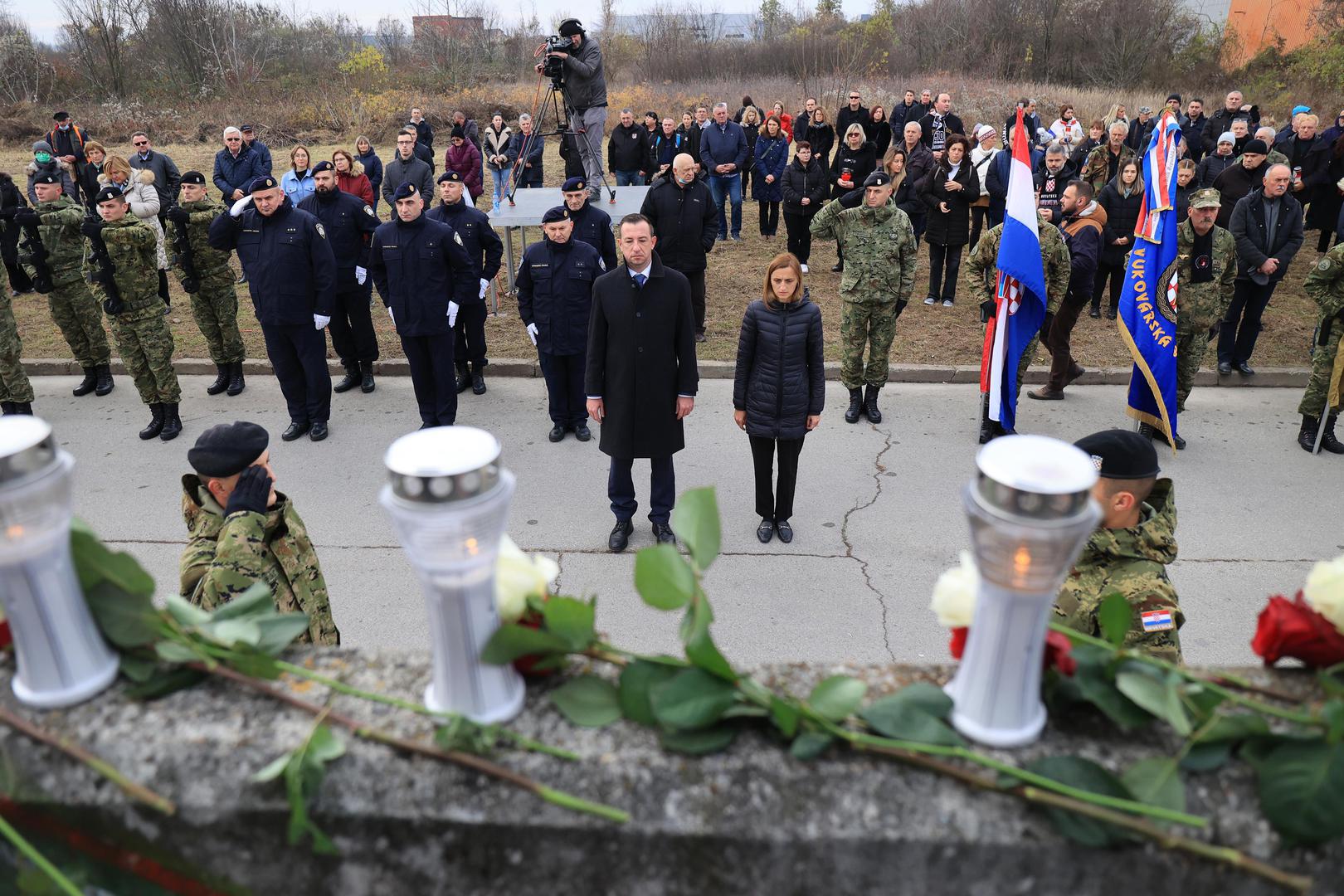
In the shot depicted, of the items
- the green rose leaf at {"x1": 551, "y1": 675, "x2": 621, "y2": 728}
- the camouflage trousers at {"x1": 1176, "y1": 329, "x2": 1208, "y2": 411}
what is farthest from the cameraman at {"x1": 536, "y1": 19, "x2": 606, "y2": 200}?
the green rose leaf at {"x1": 551, "y1": 675, "x2": 621, "y2": 728}

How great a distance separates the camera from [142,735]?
52.4 inches

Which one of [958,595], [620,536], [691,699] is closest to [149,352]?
[620,536]

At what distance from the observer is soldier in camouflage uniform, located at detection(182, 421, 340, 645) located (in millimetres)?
3012

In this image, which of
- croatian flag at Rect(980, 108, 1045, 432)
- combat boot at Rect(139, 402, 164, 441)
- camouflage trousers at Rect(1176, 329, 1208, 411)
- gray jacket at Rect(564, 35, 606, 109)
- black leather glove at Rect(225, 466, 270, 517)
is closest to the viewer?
black leather glove at Rect(225, 466, 270, 517)

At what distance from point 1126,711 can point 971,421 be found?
22.1 ft

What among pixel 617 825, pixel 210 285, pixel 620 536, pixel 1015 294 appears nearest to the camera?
pixel 617 825

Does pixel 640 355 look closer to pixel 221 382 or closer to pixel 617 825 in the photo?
pixel 617 825

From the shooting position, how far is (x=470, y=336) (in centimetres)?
835

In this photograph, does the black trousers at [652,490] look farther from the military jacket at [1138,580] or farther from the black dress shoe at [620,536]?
the military jacket at [1138,580]

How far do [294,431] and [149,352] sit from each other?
1.33 metres

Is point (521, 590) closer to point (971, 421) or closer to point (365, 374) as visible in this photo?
point (971, 421)

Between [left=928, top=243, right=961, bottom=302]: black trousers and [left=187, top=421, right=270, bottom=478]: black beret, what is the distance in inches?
343

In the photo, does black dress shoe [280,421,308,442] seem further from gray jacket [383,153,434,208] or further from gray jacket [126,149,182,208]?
gray jacket [126,149,182,208]

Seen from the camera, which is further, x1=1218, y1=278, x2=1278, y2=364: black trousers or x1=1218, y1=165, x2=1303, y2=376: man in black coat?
x1=1218, y1=278, x2=1278, y2=364: black trousers
